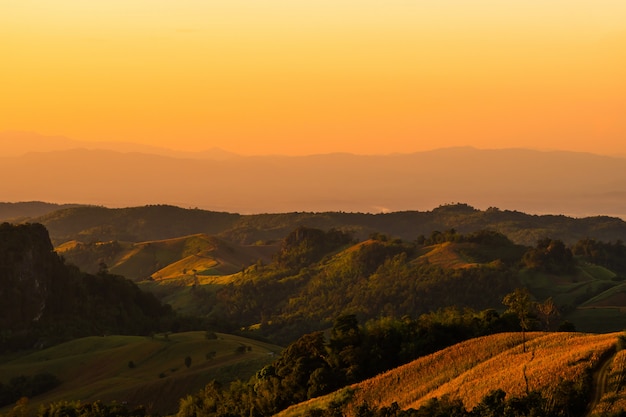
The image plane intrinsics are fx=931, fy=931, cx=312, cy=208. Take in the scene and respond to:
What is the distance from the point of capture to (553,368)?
81.5m

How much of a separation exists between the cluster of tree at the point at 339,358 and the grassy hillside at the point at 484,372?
1249cm

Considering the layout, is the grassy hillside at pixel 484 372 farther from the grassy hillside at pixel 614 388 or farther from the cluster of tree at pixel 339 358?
the cluster of tree at pixel 339 358

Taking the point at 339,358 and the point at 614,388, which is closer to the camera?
the point at 614,388

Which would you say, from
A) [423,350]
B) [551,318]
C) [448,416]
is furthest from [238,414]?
[551,318]

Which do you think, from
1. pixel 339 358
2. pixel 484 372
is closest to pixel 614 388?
pixel 484 372

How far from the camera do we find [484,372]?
91.2 m

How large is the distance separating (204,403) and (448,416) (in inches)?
2364

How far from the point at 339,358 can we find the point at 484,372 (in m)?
34.8

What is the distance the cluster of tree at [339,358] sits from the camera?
117 meters

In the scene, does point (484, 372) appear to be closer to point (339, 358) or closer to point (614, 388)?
point (614, 388)

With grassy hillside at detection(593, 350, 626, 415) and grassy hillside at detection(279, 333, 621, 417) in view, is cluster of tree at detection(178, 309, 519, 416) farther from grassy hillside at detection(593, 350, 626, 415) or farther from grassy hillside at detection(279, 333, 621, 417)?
grassy hillside at detection(593, 350, 626, 415)

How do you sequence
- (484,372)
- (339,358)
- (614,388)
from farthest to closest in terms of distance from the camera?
(339,358) < (484,372) < (614,388)

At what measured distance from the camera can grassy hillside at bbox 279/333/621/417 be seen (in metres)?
80.6

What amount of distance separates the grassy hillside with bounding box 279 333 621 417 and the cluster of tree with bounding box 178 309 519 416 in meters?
12.5
